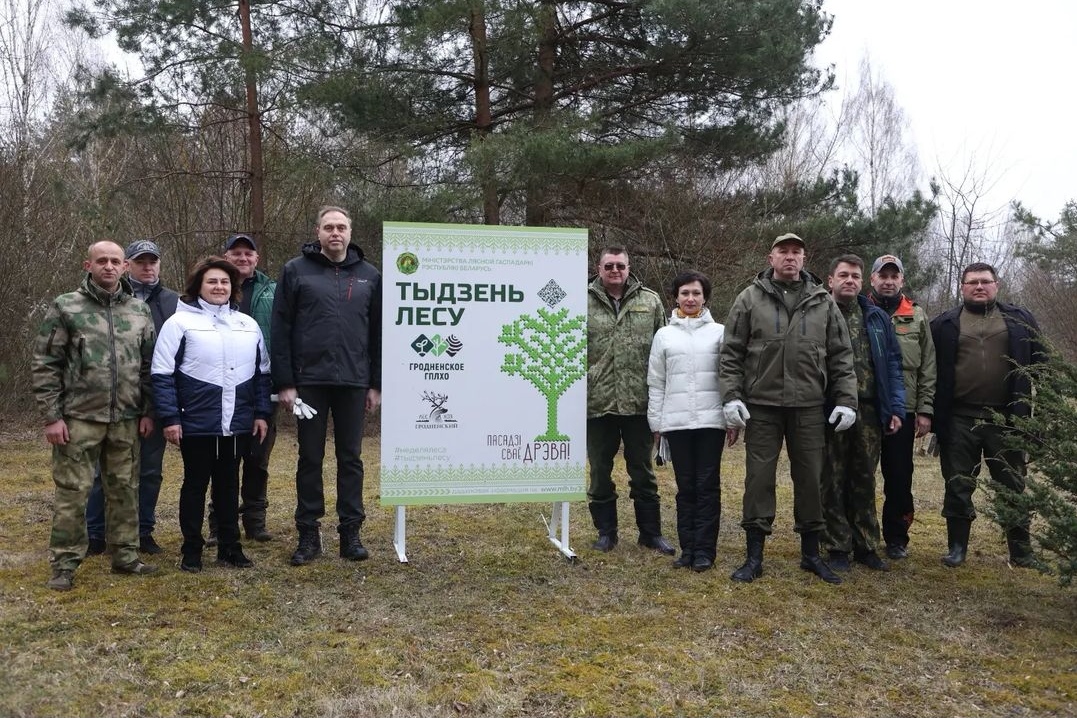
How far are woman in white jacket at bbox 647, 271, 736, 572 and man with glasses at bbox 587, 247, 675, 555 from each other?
179 mm

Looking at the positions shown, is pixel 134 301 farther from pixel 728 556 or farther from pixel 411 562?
pixel 728 556

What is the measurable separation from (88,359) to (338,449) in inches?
58.1

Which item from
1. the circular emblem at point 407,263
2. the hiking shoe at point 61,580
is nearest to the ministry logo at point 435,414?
the circular emblem at point 407,263

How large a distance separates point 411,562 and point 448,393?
1.14 meters

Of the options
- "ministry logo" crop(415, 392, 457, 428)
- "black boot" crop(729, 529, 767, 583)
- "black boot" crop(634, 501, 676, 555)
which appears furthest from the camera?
"black boot" crop(634, 501, 676, 555)

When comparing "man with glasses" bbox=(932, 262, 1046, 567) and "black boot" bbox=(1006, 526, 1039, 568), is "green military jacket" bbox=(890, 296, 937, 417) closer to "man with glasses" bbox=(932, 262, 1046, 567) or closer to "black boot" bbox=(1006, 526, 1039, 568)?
"man with glasses" bbox=(932, 262, 1046, 567)

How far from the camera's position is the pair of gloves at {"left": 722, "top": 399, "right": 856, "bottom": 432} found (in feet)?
15.9

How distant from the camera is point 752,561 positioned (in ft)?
16.7

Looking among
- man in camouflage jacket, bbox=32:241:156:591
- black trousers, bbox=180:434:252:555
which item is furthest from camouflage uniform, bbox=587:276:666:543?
man in camouflage jacket, bbox=32:241:156:591

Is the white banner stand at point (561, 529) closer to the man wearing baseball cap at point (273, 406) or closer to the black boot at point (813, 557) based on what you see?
the black boot at point (813, 557)

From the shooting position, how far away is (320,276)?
16.6 ft

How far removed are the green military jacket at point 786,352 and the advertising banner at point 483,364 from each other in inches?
38.5

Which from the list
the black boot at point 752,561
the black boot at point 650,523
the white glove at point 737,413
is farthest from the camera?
the black boot at point 650,523

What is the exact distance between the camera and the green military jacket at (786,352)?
486cm
